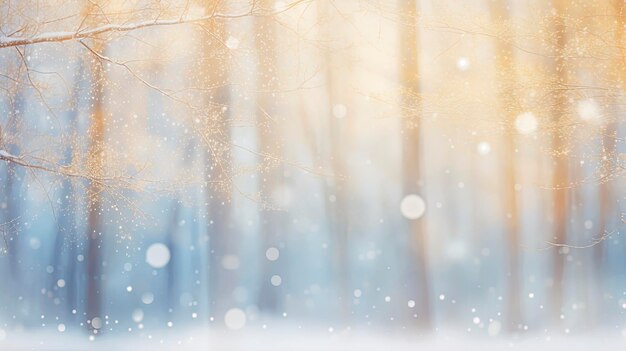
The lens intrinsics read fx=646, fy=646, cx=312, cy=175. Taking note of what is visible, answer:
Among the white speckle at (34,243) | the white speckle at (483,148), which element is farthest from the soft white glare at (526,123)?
the white speckle at (34,243)

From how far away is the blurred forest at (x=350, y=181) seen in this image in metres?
2.84

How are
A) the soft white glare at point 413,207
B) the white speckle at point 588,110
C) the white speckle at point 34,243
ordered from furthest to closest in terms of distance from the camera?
1. the white speckle at point 34,243
2. the soft white glare at point 413,207
3. the white speckle at point 588,110

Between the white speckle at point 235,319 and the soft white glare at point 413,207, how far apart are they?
2.76 ft

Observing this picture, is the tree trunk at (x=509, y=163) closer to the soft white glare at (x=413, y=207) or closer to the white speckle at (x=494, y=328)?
the white speckle at (x=494, y=328)

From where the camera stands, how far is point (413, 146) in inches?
113

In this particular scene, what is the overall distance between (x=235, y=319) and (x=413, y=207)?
36.5 inches

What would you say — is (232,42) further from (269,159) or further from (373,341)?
(373,341)

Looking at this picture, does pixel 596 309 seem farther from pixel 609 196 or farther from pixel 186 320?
pixel 186 320

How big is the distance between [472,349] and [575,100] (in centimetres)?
116

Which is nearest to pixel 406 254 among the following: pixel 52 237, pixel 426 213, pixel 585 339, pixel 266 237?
pixel 426 213

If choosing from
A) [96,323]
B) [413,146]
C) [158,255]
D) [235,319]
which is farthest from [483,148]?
[96,323]

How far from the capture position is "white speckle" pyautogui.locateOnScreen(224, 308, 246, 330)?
2.84 meters

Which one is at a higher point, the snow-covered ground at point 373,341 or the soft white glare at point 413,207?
the soft white glare at point 413,207

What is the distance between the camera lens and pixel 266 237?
2.87 m
